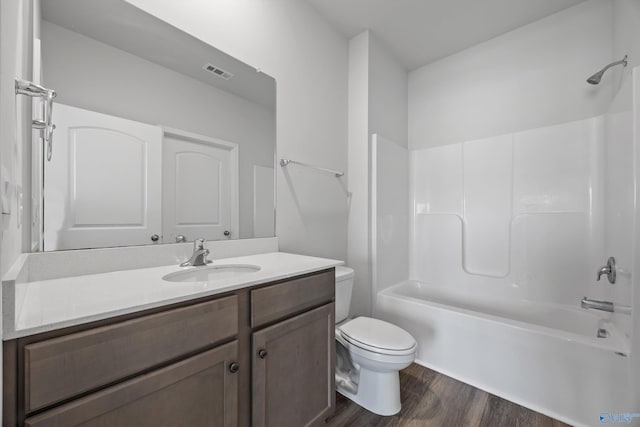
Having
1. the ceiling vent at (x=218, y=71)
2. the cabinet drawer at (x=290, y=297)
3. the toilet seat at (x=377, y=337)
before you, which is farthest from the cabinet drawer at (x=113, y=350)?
the ceiling vent at (x=218, y=71)

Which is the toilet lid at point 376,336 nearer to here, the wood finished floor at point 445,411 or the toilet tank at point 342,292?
the toilet tank at point 342,292

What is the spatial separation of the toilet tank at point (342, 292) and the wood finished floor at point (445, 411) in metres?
0.50

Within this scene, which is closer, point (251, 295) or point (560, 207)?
point (251, 295)

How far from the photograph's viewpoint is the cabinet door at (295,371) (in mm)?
979

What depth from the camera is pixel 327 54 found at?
2082 millimetres

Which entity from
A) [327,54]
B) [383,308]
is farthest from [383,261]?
[327,54]

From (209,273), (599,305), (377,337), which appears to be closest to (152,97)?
(209,273)

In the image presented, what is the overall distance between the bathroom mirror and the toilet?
783 millimetres

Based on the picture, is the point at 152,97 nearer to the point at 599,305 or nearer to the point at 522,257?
the point at 599,305

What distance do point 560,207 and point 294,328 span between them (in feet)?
7.29

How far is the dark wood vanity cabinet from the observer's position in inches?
22.0

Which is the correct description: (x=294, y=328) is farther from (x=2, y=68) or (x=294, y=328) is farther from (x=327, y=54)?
(x=327, y=54)

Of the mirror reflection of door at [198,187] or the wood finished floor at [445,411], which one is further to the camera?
the wood finished floor at [445,411]

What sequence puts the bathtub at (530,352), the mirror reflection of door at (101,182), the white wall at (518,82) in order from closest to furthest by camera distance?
the mirror reflection of door at (101,182), the bathtub at (530,352), the white wall at (518,82)
